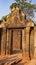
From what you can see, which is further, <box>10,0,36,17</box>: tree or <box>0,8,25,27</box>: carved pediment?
<box>10,0,36,17</box>: tree

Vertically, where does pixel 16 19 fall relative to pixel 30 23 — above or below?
above

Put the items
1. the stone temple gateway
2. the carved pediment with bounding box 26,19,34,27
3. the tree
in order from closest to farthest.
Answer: the carved pediment with bounding box 26,19,34,27 → the stone temple gateway → the tree

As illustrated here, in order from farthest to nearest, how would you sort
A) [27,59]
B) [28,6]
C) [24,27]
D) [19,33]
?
[28,6] → [19,33] → [24,27] → [27,59]

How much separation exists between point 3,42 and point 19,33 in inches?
294

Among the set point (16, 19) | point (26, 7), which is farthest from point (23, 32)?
point (26, 7)

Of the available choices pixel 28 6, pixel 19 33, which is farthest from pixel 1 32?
pixel 28 6

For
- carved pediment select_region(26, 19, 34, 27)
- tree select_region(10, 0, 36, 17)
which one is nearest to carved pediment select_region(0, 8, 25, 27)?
carved pediment select_region(26, 19, 34, 27)

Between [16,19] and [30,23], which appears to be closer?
[30,23]

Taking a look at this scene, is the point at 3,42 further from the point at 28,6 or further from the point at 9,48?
the point at 28,6

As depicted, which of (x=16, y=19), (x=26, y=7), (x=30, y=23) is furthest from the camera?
(x=26, y=7)

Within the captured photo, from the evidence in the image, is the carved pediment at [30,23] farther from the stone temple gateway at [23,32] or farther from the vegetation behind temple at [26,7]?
the vegetation behind temple at [26,7]

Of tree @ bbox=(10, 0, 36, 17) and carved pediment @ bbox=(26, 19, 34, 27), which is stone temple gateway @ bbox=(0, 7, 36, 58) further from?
tree @ bbox=(10, 0, 36, 17)

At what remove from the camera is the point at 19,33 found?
23844 mm

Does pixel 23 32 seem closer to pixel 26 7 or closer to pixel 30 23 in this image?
pixel 30 23
